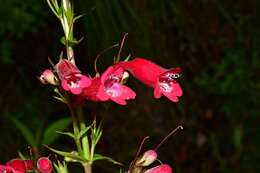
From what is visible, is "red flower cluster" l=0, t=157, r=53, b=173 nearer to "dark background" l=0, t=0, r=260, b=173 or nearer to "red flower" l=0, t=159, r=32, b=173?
"red flower" l=0, t=159, r=32, b=173

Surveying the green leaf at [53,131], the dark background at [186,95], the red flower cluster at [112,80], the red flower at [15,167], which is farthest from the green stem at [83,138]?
the dark background at [186,95]

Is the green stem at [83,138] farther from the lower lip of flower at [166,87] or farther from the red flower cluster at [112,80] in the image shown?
the lower lip of flower at [166,87]

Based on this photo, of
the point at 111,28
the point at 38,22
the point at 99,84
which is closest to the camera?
the point at 99,84

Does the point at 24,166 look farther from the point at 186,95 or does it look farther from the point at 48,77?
the point at 186,95

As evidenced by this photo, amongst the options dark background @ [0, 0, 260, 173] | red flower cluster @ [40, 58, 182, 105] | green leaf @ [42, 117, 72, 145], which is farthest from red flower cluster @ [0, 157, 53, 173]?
dark background @ [0, 0, 260, 173]

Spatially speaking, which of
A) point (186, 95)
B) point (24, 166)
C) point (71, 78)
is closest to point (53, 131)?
point (24, 166)

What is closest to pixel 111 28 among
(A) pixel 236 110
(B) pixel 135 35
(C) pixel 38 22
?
(B) pixel 135 35

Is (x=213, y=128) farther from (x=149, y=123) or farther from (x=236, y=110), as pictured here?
(x=149, y=123)
